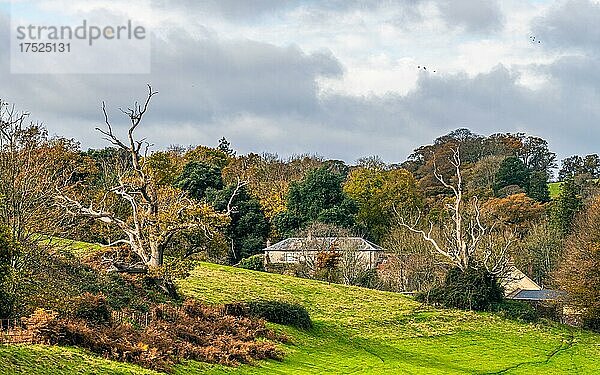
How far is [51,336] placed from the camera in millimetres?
18328

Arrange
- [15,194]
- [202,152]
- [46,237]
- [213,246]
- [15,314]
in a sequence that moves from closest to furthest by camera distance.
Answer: [15,314], [15,194], [46,237], [213,246], [202,152]

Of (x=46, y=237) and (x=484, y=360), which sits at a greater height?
(x=46, y=237)

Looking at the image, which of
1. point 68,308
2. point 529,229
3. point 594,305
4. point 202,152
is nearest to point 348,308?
point 594,305

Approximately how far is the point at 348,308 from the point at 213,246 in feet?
37.9

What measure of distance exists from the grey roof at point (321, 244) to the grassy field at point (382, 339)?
42.1ft

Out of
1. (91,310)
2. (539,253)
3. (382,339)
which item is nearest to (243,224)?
(539,253)

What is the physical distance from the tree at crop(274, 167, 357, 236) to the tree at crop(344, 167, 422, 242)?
11.1 feet

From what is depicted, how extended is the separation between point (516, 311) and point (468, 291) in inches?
125

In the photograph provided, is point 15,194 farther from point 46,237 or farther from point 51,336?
point 51,336

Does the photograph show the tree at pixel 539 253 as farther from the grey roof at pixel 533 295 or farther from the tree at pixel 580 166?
the tree at pixel 580 166

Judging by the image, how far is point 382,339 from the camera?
121 ft

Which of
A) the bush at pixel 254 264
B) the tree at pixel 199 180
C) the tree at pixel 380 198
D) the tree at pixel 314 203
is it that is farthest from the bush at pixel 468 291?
the tree at pixel 199 180

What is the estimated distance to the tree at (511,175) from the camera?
95.8m

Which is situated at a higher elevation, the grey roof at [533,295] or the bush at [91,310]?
the bush at [91,310]
